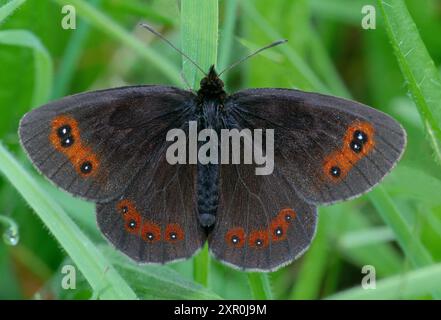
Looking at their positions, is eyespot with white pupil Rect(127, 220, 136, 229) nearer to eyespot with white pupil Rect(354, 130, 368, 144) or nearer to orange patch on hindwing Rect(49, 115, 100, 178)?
orange patch on hindwing Rect(49, 115, 100, 178)

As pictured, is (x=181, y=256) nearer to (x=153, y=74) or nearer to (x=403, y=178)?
(x=403, y=178)

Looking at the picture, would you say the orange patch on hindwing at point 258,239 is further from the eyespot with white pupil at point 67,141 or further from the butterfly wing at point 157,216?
the eyespot with white pupil at point 67,141

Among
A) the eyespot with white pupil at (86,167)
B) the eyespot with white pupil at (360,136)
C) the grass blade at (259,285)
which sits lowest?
the grass blade at (259,285)

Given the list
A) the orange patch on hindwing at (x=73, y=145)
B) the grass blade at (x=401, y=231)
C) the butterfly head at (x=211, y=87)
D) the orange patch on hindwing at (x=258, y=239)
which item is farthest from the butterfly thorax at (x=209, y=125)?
the grass blade at (x=401, y=231)

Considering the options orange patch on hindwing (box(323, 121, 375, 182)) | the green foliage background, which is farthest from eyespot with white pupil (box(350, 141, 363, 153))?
the green foliage background

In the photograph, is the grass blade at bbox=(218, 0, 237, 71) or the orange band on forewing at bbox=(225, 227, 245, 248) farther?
the grass blade at bbox=(218, 0, 237, 71)

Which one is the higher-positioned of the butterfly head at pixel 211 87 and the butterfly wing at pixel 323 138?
the butterfly head at pixel 211 87

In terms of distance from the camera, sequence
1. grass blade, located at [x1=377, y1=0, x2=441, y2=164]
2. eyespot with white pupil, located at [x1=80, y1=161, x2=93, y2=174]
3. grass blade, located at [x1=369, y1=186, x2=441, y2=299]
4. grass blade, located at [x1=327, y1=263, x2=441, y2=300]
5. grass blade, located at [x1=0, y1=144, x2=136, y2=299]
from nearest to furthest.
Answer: grass blade, located at [x1=327, y1=263, x2=441, y2=300], grass blade, located at [x1=0, y1=144, x2=136, y2=299], grass blade, located at [x1=377, y1=0, x2=441, y2=164], eyespot with white pupil, located at [x1=80, y1=161, x2=93, y2=174], grass blade, located at [x1=369, y1=186, x2=441, y2=299]
